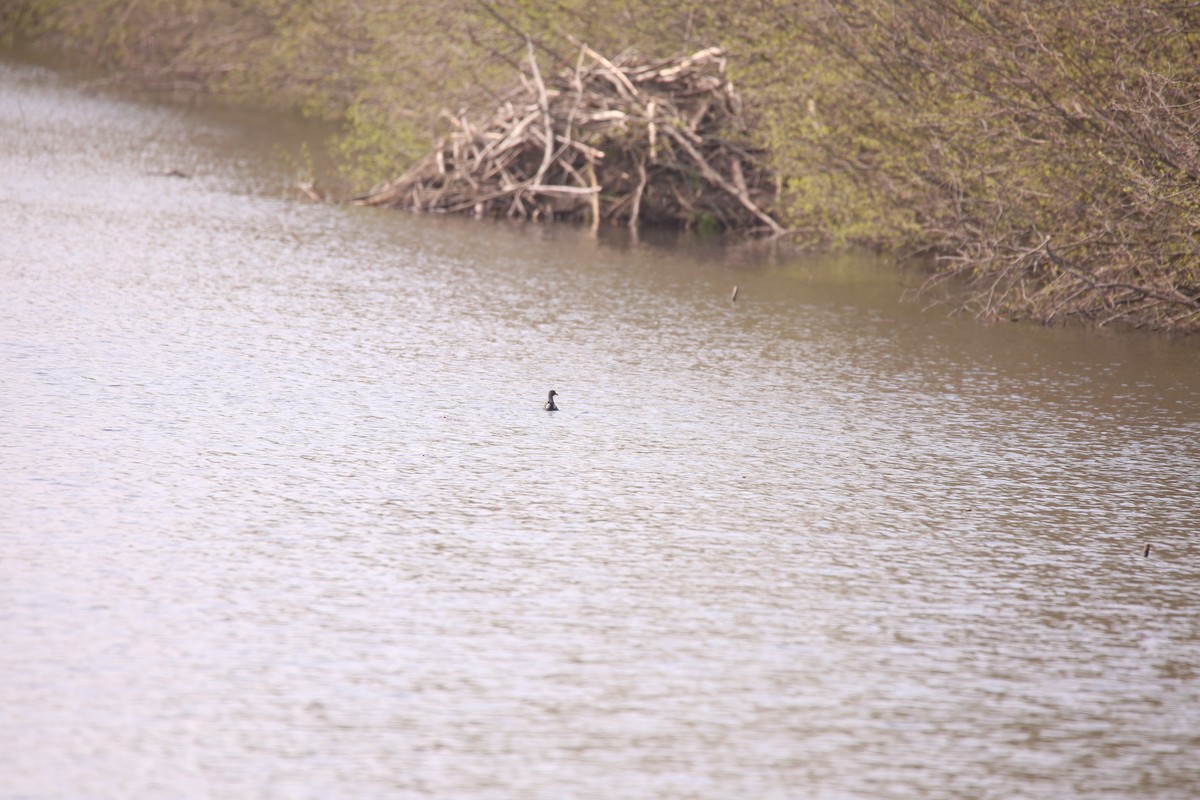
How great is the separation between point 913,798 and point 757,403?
5.51m

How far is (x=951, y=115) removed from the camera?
47.6 ft

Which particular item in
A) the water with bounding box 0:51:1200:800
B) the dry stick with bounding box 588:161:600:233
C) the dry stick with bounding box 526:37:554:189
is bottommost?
the water with bounding box 0:51:1200:800

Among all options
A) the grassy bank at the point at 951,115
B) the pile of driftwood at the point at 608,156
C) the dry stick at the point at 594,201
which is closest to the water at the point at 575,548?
the grassy bank at the point at 951,115

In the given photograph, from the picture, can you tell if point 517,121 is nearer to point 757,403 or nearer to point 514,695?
point 757,403

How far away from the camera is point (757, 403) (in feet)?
32.9

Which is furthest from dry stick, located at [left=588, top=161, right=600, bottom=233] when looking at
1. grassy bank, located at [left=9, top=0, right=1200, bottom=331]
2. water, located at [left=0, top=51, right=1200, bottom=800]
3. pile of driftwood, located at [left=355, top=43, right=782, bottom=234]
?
water, located at [left=0, top=51, right=1200, bottom=800]

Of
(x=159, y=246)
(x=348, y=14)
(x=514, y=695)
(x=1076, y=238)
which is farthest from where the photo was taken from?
(x=348, y=14)

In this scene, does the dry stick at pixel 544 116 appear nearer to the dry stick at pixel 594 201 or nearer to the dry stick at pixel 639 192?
the dry stick at pixel 594 201

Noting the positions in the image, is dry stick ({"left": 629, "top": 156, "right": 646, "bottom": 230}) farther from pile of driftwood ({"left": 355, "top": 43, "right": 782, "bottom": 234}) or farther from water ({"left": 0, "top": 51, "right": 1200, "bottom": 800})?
water ({"left": 0, "top": 51, "right": 1200, "bottom": 800})

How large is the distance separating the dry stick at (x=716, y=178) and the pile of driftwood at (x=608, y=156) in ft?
0.06

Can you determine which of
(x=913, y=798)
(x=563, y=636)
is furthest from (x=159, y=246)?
(x=913, y=798)

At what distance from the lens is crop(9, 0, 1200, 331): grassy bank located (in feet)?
41.9

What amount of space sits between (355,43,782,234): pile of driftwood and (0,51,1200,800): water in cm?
648

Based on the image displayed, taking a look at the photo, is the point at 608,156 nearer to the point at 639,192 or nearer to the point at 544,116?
the point at 639,192
